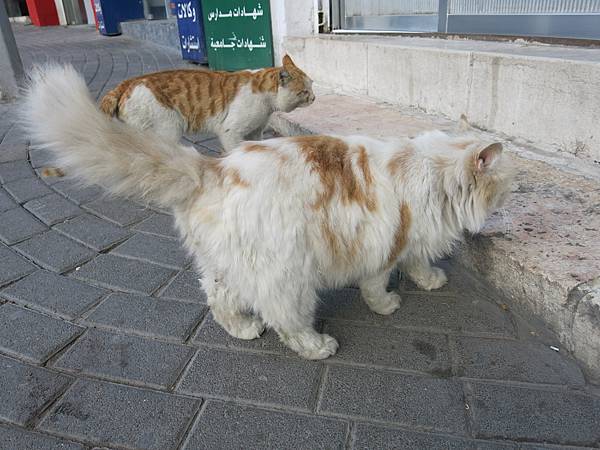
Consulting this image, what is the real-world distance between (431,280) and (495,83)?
7.23 ft

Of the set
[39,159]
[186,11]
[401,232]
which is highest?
[186,11]

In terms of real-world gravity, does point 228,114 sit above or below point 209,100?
below

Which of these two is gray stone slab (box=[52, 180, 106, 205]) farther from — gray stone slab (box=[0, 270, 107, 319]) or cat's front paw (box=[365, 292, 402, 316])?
cat's front paw (box=[365, 292, 402, 316])

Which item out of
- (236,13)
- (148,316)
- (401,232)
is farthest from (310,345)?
(236,13)

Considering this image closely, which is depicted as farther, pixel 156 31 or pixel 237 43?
pixel 156 31

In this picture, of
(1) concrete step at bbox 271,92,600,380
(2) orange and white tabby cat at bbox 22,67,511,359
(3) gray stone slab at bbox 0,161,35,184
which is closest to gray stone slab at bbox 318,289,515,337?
(1) concrete step at bbox 271,92,600,380

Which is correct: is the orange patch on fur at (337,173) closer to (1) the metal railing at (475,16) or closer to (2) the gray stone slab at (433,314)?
(2) the gray stone slab at (433,314)

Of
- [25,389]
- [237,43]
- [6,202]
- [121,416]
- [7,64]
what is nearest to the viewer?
[121,416]

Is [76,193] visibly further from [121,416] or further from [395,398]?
[395,398]

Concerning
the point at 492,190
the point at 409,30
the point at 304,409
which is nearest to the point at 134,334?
the point at 304,409

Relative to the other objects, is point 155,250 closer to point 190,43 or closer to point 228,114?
point 228,114

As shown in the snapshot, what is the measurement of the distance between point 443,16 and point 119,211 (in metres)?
4.44

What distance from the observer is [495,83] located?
13.2ft

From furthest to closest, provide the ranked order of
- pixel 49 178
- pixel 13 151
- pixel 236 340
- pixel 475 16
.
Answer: pixel 13 151 < pixel 475 16 < pixel 49 178 < pixel 236 340
